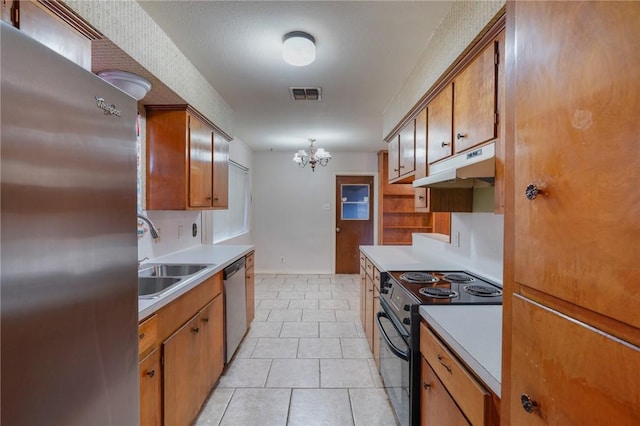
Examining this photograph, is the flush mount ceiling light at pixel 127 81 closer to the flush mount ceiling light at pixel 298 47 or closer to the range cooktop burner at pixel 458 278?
the flush mount ceiling light at pixel 298 47

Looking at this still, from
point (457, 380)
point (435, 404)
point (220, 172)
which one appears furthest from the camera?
point (220, 172)

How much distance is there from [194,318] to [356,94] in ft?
7.81

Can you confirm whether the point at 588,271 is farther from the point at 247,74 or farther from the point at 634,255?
the point at 247,74

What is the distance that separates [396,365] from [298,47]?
2.02 metres

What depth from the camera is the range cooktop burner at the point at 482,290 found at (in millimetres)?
1631

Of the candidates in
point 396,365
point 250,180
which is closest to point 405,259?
point 396,365

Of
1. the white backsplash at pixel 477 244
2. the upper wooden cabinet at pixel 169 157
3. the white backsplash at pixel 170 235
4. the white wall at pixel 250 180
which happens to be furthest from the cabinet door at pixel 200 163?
the white backsplash at pixel 477 244

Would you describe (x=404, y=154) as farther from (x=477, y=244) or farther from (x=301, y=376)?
(x=301, y=376)

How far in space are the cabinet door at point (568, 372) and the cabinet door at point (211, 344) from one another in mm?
1795

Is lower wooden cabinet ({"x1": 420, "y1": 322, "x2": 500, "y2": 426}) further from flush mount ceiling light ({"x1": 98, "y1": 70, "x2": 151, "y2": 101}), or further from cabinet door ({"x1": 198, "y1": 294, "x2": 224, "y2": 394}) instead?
flush mount ceiling light ({"x1": 98, "y1": 70, "x2": 151, "y2": 101})

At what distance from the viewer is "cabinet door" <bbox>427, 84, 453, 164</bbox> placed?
1.87 m

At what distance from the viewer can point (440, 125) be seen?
2.02 metres

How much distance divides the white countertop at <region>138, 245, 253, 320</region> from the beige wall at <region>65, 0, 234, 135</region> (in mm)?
1214

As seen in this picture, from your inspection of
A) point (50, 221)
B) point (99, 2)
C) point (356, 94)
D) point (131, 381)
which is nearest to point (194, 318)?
point (131, 381)
